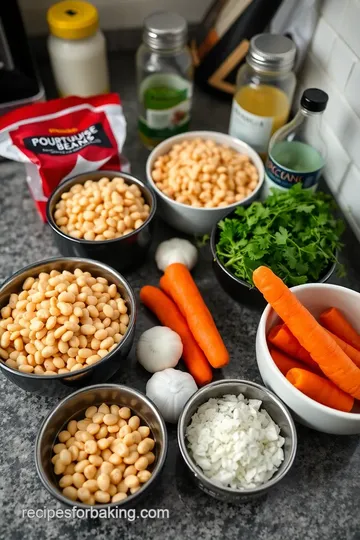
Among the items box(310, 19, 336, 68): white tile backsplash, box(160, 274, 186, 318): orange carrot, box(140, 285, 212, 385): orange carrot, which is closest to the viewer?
box(140, 285, 212, 385): orange carrot

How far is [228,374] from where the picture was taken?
94 cm

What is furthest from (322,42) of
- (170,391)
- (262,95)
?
(170,391)

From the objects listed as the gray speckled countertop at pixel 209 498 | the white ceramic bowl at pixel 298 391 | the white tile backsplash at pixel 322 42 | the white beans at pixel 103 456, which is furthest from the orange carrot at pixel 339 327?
the white tile backsplash at pixel 322 42

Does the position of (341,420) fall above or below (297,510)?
above

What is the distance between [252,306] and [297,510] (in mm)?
368

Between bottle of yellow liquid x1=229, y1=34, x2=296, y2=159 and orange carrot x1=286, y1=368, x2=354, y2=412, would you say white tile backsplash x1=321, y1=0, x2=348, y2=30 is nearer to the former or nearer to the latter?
bottle of yellow liquid x1=229, y1=34, x2=296, y2=159

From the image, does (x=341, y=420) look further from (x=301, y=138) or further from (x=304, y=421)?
(x=301, y=138)

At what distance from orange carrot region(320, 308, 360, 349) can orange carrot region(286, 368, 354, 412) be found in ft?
0.35

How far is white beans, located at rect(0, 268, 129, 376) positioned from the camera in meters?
0.82

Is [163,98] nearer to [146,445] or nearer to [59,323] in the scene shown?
[59,323]

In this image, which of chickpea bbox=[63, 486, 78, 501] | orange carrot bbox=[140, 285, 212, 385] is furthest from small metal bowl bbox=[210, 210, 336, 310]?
chickpea bbox=[63, 486, 78, 501]

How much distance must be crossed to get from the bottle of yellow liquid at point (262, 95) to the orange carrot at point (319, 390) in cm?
58

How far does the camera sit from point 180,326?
970mm

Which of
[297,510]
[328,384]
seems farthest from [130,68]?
[297,510]
